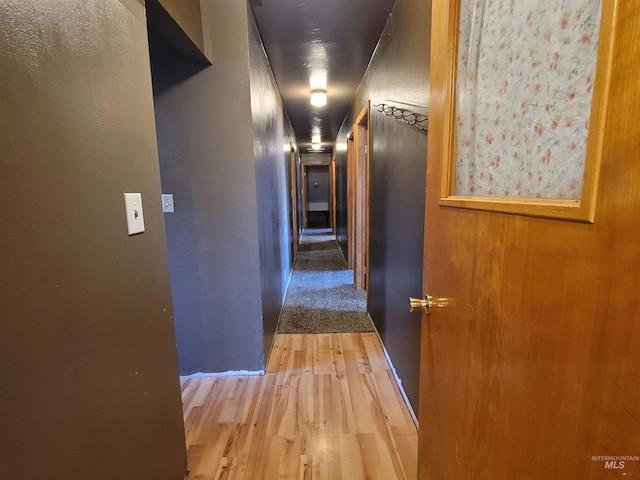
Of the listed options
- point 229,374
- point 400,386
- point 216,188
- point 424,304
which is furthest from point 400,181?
point 229,374

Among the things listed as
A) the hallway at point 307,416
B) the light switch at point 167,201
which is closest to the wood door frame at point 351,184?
the hallway at point 307,416

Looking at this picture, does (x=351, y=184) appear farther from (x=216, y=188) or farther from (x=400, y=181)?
(x=216, y=188)

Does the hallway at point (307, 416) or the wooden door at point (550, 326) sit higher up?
the wooden door at point (550, 326)

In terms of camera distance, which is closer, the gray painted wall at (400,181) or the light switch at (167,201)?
the gray painted wall at (400,181)

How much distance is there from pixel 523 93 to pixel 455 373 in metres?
0.70

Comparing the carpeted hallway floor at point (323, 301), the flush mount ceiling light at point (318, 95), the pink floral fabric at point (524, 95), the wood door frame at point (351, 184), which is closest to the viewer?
the pink floral fabric at point (524, 95)

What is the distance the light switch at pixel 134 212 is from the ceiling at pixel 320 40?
156cm

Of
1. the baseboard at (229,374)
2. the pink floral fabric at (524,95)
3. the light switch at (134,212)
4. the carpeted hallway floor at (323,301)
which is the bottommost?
the baseboard at (229,374)

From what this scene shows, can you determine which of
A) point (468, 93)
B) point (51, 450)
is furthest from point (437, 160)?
point (51, 450)

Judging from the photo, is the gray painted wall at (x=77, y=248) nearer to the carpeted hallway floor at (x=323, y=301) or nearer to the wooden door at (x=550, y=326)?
the wooden door at (x=550, y=326)

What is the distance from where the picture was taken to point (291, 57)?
247cm

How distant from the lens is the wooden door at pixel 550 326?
1.21 ft

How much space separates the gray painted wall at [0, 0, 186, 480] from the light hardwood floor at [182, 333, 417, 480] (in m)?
0.53

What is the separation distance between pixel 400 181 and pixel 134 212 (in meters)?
1.37
